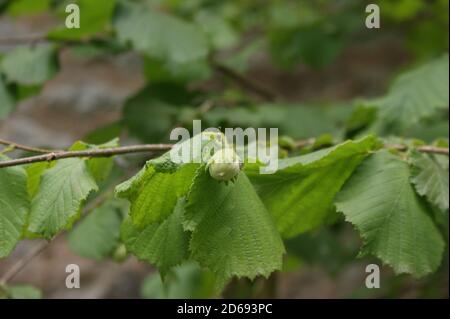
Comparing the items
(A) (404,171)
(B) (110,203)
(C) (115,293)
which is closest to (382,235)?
(A) (404,171)

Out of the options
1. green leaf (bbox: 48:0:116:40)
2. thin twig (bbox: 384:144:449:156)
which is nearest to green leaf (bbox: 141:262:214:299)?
green leaf (bbox: 48:0:116:40)

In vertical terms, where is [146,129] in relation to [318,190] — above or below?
above

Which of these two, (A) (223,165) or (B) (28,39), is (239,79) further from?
(A) (223,165)

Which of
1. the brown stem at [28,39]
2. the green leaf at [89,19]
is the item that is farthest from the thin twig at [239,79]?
the brown stem at [28,39]

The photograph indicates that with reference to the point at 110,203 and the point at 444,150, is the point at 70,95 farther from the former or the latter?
the point at 444,150

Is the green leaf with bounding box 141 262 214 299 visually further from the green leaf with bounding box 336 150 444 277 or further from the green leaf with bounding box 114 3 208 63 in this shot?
the green leaf with bounding box 336 150 444 277

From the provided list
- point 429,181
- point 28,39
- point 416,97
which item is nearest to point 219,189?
point 429,181
